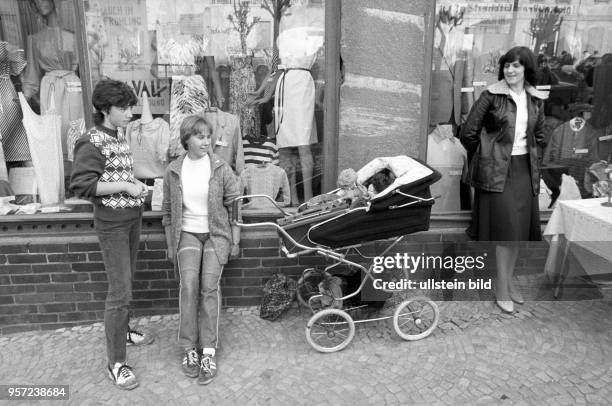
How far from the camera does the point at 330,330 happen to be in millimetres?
3926

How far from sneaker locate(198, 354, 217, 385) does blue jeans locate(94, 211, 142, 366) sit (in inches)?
22.6

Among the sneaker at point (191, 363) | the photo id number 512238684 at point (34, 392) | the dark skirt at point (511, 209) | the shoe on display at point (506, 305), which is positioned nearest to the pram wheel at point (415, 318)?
the shoe on display at point (506, 305)

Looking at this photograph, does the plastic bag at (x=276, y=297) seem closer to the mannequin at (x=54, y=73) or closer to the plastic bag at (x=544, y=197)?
the mannequin at (x=54, y=73)

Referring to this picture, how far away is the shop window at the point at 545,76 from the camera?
491 cm

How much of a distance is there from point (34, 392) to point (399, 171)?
9.87 ft

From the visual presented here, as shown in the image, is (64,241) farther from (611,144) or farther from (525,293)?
(611,144)

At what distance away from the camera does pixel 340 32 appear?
14.1ft

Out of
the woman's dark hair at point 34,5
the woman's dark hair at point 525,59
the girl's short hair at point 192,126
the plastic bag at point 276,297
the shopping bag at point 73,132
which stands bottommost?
the plastic bag at point 276,297

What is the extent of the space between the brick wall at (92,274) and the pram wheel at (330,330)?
661mm

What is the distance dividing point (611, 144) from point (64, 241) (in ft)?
17.8

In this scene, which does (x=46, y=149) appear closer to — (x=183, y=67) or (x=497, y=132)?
(x=183, y=67)

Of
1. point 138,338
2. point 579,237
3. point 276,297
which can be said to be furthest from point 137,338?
point 579,237

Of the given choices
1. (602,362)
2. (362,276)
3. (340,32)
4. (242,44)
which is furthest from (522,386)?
(242,44)

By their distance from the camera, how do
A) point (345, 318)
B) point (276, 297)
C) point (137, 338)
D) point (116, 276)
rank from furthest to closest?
1. point (276, 297)
2. point (137, 338)
3. point (345, 318)
4. point (116, 276)
